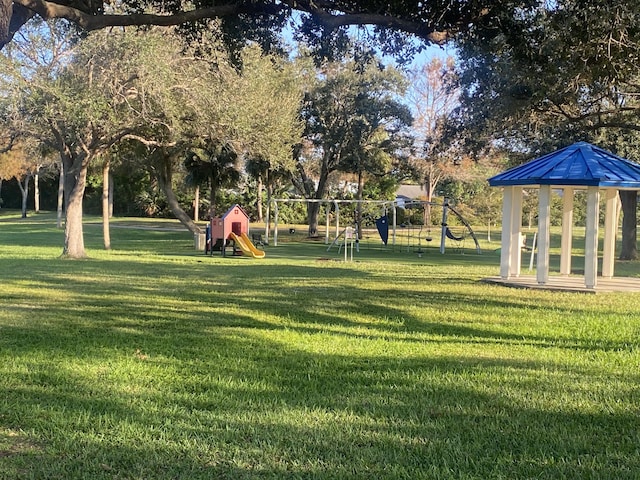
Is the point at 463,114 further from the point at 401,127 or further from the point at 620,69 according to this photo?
the point at 401,127

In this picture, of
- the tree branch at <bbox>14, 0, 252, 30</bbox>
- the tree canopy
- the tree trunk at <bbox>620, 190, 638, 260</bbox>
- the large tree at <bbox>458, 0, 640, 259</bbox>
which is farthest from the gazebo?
the tree trunk at <bbox>620, 190, 638, 260</bbox>

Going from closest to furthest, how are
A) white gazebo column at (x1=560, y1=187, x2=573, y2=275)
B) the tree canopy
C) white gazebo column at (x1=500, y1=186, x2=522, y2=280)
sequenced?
1. the tree canopy
2. white gazebo column at (x1=500, y1=186, x2=522, y2=280)
3. white gazebo column at (x1=560, y1=187, x2=573, y2=275)

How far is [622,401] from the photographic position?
5.06m

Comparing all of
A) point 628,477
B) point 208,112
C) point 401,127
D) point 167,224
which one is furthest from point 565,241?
point 167,224

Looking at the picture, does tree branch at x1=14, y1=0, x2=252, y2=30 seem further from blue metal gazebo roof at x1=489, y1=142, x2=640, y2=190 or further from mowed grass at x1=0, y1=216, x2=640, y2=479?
blue metal gazebo roof at x1=489, y1=142, x2=640, y2=190

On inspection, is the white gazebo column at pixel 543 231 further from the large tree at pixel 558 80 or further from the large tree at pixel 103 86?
the large tree at pixel 103 86

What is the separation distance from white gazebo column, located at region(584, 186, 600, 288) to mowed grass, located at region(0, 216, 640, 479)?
233 cm

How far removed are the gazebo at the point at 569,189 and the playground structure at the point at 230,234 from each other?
1168 cm

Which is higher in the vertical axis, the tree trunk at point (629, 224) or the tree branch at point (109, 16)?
the tree branch at point (109, 16)

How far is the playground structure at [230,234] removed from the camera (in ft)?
81.0

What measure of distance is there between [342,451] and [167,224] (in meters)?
45.4

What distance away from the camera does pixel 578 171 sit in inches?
509

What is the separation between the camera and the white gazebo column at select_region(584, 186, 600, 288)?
1275cm

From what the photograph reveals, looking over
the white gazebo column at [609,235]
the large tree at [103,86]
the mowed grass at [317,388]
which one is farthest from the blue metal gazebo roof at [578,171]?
the large tree at [103,86]
